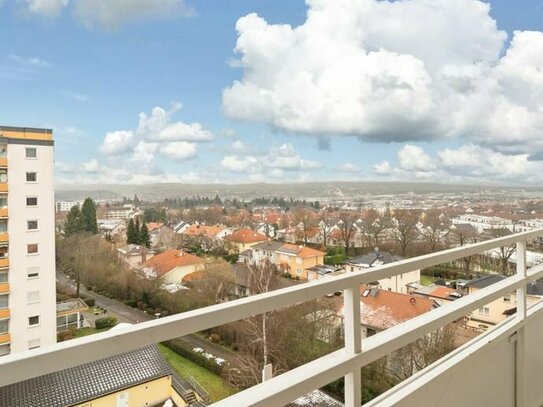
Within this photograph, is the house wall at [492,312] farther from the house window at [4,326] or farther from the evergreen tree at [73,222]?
the evergreen tree at [73,222]

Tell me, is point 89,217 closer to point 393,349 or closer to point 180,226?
point 180,226

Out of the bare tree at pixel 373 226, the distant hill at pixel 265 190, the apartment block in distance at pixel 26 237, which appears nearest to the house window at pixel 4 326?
the apartment block in distance at pixel 26 237

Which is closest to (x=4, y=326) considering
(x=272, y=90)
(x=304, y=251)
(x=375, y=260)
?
(x=375, y=260)

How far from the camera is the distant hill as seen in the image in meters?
2.68

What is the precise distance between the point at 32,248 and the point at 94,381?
1175 millimetres

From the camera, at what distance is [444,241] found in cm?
256

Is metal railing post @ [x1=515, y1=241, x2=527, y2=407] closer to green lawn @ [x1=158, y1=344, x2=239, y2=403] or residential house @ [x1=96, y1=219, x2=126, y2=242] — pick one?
green lawn @ [x1=158, y1=344, x2=239, y2=403]

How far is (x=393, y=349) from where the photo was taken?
1.10 metres

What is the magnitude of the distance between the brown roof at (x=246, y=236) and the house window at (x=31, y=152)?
4.25 feet

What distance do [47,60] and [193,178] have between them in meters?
1.53

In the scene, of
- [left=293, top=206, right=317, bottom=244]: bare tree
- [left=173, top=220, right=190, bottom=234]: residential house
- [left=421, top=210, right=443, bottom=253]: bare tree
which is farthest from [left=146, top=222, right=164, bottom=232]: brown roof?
[left=421, top=210, right=443, bottom=253]: bare tree

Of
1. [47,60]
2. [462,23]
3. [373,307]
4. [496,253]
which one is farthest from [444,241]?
[462,23]

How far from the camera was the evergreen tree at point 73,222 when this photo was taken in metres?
2.15

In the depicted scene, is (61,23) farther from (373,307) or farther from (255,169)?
(373,307)
